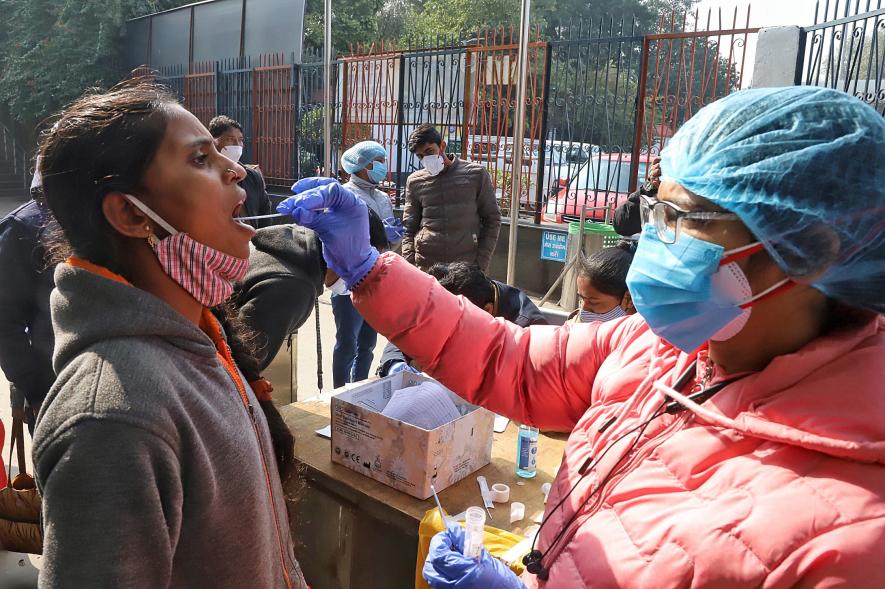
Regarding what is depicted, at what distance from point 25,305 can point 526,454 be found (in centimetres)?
196

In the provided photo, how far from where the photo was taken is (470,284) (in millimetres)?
2820

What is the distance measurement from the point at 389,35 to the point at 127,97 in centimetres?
2357

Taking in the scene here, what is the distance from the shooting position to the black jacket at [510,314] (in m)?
2.93

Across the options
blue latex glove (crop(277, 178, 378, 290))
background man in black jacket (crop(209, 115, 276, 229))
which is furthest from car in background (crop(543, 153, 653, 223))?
blue latex glove (crop(277, 178, 378, 290))

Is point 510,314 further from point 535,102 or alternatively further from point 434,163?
point 535,102

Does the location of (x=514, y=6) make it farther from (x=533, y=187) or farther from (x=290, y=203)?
(x=290, y=203)

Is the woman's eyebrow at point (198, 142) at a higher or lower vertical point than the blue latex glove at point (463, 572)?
higher

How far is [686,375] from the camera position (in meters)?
1.19

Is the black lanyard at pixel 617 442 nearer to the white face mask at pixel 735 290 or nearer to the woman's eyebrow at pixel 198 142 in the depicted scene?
the white face mask at pixel 735 290

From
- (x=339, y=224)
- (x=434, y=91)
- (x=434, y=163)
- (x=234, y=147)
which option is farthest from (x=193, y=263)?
(x=434, y=91)

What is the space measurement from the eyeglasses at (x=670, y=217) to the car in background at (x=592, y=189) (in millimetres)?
5991

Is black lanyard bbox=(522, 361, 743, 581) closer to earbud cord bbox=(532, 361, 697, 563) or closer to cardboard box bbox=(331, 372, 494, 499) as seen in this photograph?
earbud cord bbox=(532, 361, 697, 563)

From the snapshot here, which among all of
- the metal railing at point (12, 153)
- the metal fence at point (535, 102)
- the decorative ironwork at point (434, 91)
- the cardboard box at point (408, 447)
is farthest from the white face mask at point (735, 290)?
the metal railing at point (12, 153)

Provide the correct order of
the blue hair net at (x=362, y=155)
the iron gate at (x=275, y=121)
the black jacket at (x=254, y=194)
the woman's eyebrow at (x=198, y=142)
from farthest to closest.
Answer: the iron gate at (x=275, y=121), the blue hair net at (x=362, y=155), the black jacket at (x=254, y=194), the woman's eyebrow at (x=198, y=142)
